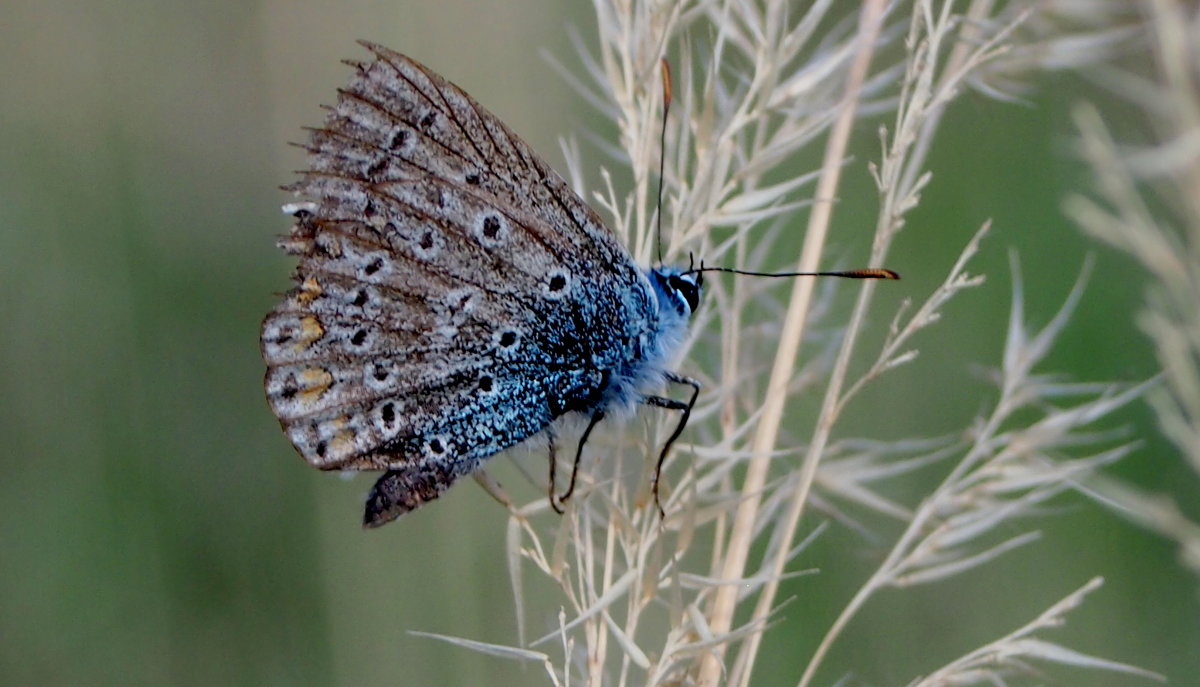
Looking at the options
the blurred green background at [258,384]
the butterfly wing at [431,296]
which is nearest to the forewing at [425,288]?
the butterfly wing at [431,296]

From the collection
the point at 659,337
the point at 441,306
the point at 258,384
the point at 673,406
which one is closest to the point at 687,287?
the point at 659,337

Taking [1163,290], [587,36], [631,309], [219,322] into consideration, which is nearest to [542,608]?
[631,309]

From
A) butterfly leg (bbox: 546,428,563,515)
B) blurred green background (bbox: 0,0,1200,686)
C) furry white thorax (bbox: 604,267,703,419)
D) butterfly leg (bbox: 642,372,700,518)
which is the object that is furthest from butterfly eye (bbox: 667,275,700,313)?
blurred green background (bbox: 0,0,1200,686)

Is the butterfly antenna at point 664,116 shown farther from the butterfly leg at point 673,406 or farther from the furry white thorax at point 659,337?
the butterfly leg at point 673,406

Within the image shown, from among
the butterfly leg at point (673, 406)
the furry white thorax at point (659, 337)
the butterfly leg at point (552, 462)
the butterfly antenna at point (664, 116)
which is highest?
the butterfly antenna at point (664, 116)

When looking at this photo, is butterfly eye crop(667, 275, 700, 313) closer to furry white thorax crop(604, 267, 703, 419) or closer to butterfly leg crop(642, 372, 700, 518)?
furry white thorax crop(604, 267, 703, 419)

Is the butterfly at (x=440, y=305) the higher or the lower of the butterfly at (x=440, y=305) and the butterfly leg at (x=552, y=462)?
the higher

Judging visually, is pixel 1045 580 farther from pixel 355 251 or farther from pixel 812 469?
pixel 355 251
